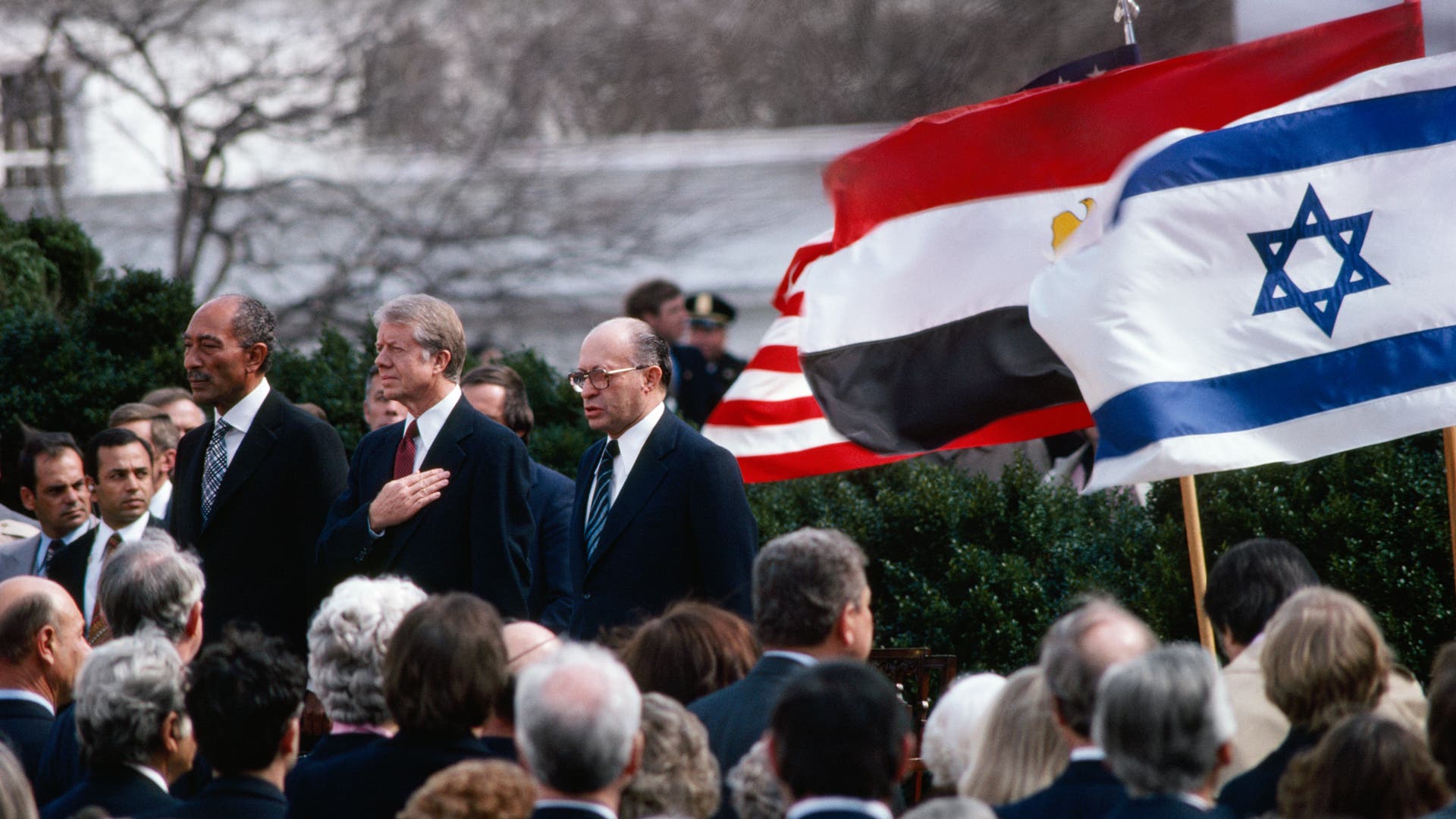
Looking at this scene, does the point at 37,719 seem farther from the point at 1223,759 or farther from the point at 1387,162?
the point at 1387,162

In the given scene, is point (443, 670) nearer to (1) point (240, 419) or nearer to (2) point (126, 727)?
(2) point (126, 727)

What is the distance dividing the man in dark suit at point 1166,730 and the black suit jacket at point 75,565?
559 cm

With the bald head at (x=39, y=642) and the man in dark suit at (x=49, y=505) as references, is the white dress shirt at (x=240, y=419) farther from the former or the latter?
the man in dark suit at (x=49, y=505)

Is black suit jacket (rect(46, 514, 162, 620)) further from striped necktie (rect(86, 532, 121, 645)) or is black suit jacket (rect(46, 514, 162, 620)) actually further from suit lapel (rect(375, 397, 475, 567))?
suit lapel (rect(375, 397, 475, 567))

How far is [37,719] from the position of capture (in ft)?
17.4

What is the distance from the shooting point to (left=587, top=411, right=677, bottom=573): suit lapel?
6.29 metres

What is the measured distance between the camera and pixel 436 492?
6219 millimetres

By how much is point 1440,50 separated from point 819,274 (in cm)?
275

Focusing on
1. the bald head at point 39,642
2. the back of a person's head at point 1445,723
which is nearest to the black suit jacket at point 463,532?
the bald head at point 39,642

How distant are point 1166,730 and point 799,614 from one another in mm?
1251

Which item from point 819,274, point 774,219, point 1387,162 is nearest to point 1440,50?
point 1387,162

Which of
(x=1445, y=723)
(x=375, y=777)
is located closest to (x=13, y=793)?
(x=375, y=777)

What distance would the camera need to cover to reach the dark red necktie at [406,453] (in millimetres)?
6465

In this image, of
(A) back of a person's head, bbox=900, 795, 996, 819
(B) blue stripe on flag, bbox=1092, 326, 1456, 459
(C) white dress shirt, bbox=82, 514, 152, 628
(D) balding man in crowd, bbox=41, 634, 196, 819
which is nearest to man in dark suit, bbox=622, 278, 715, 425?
(C) white dress shirt, bbox=82, 514, 152, 628
